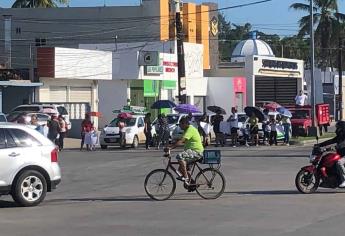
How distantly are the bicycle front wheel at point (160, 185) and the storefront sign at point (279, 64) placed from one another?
48.2 m

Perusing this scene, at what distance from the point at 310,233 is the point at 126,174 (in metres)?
10.8

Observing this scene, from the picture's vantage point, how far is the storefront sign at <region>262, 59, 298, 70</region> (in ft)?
202

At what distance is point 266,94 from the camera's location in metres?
64.8

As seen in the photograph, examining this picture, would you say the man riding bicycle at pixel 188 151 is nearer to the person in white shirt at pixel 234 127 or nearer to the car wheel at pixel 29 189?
the car wheel at pixel 29 189

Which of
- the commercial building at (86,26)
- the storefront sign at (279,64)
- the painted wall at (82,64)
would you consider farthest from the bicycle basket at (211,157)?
the commercial building at (86,26)

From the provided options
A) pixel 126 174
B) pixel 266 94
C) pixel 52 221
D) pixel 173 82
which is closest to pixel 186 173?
pixel 52 221

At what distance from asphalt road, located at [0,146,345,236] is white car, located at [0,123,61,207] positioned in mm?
318

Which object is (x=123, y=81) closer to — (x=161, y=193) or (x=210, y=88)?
(x=210, y=88)

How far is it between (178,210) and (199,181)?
1.92m

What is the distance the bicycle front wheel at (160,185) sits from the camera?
14188 millimetres

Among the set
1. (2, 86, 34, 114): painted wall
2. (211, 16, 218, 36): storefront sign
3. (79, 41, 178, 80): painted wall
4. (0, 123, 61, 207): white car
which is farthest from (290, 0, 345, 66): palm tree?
(0, 123, 61, 207): white car

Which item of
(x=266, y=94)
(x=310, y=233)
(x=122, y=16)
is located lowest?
(x=310, y=233)

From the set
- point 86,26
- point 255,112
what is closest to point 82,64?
point 255,112

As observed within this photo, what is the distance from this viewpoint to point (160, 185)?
14.3 meters
